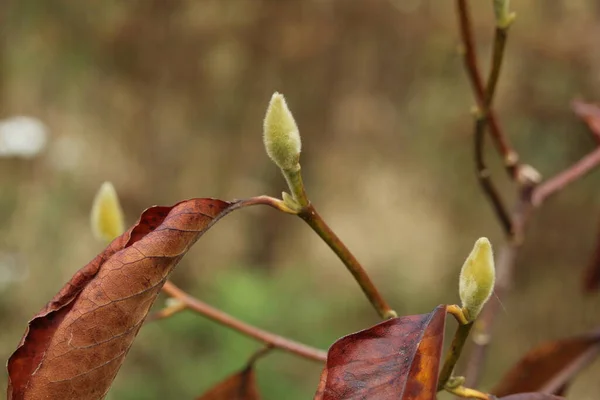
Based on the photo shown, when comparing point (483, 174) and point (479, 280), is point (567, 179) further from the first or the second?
point (479, 280)

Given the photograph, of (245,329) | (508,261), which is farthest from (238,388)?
(508,261)

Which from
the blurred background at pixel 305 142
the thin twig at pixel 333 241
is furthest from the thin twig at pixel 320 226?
the blurred background at pixel 305 142

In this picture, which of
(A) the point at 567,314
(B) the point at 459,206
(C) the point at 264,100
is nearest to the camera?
(A) the point at 567,314

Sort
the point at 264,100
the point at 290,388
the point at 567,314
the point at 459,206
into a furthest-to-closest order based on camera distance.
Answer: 1. the point at 264,100
2. the point at 459,206
3. the point at 567,314
4. the point at 290,388

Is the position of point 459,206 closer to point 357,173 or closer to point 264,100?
point 357,173

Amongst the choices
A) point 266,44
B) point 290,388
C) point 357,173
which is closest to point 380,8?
point 266,44

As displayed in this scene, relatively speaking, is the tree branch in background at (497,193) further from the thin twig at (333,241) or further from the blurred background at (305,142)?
the blurred background at (305,142)
